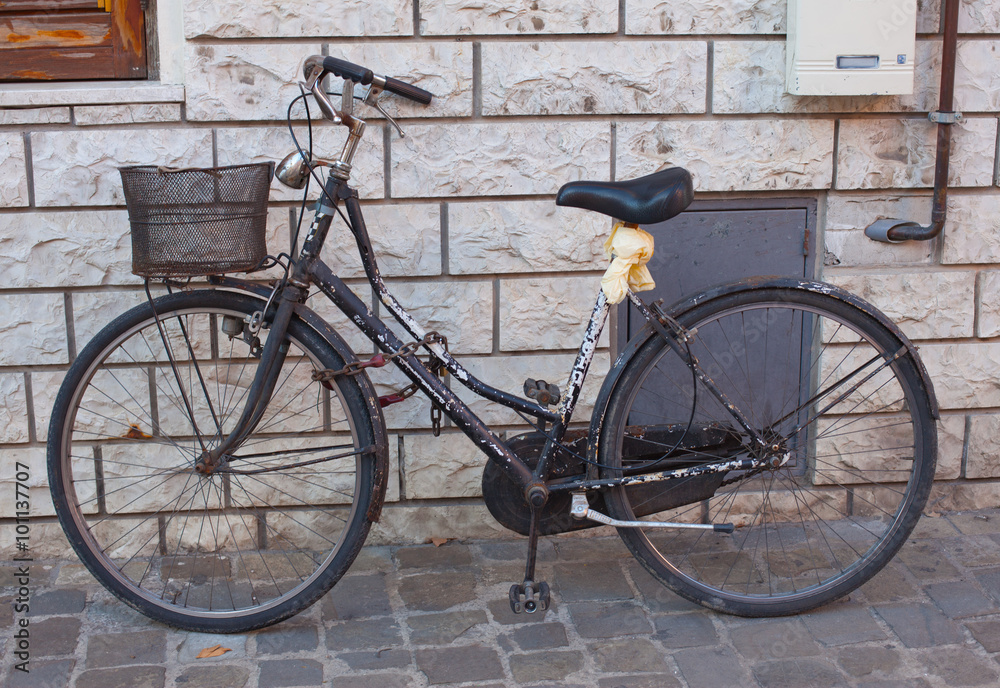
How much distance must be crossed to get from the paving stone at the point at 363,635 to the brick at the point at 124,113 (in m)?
1.86

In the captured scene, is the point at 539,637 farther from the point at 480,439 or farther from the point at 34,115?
the point at 34,115

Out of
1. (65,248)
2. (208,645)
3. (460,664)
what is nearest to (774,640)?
(460,664)

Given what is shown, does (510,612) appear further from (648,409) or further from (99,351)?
(99,351)

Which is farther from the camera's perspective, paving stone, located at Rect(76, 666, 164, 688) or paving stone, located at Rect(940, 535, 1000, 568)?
paving stone, located at Rect(940, 535, 1000, 568)

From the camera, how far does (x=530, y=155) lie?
3.47 metres

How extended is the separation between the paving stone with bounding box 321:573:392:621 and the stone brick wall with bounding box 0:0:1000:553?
33 cm

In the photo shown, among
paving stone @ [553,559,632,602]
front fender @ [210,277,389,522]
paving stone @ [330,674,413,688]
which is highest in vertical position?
front fender @ [210,277,389,522]

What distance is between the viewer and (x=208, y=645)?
298 cm

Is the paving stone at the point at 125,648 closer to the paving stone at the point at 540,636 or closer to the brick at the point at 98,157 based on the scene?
the paving stone at the point at 540,636

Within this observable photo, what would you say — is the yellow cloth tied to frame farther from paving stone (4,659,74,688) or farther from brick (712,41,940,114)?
paving stone (4,659,74,688)

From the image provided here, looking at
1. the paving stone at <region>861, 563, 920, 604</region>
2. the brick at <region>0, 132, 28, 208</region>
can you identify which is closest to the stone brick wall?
the brick at <region>0, 132, 28, 208</region>

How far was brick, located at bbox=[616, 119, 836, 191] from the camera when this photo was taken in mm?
3496

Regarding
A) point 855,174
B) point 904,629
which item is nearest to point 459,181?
point 855,174

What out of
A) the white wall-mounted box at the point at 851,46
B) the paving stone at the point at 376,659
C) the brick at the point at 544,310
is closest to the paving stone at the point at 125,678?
the paving stone at the point at 376,659
